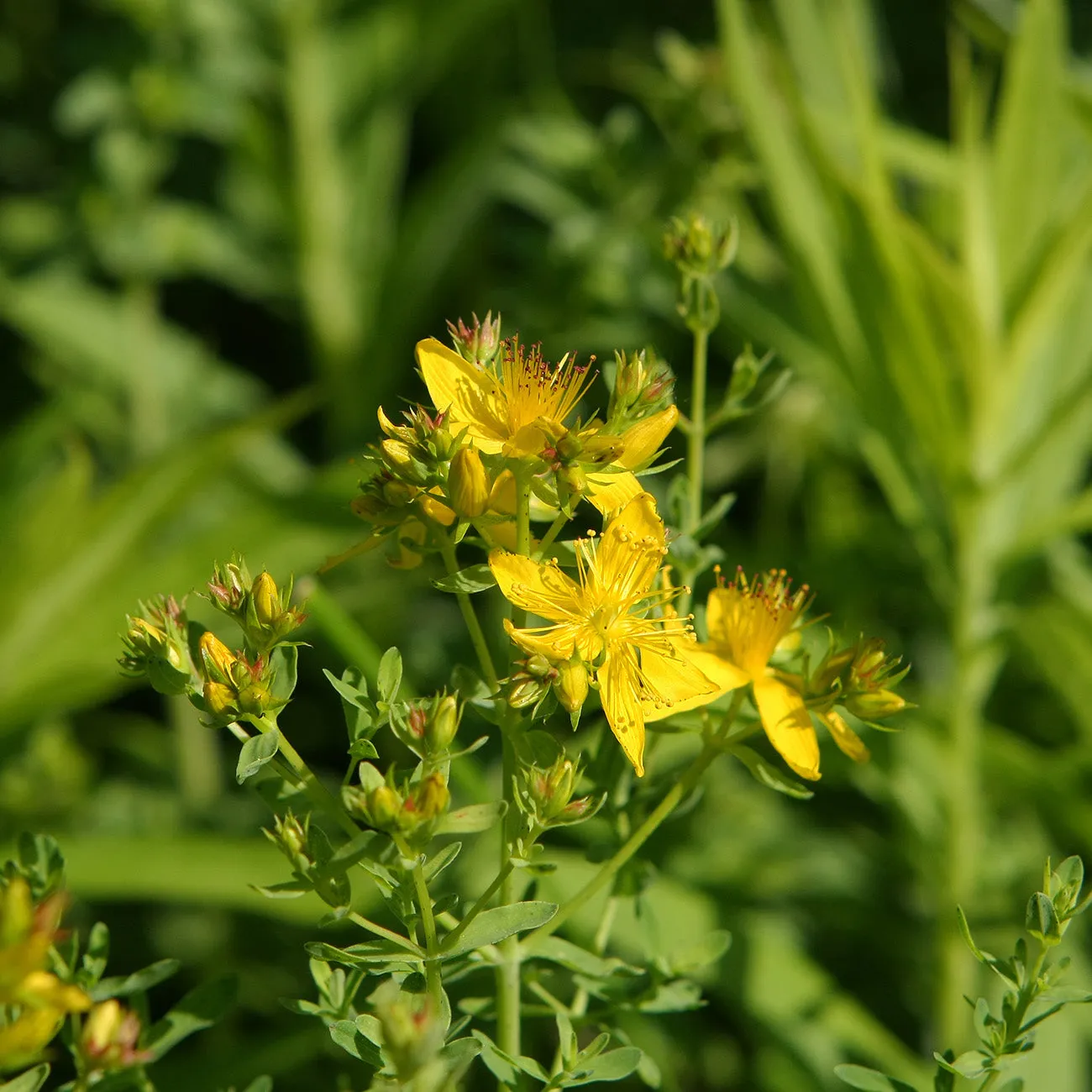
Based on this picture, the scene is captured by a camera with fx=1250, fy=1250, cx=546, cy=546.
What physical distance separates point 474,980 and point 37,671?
2.54 ft

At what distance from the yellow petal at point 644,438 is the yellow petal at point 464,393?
86 millimetres

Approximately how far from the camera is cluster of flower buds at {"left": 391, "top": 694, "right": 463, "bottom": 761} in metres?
0.70

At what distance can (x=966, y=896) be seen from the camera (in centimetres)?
142

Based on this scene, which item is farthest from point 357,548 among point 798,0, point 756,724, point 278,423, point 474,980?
point 798,0

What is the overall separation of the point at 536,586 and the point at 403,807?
0.17 meters

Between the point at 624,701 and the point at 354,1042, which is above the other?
the point at 624,701

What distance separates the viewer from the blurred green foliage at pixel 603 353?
1412mm

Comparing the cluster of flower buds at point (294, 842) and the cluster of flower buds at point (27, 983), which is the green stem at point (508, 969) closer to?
the cluster of flower buds at point (294, 842)

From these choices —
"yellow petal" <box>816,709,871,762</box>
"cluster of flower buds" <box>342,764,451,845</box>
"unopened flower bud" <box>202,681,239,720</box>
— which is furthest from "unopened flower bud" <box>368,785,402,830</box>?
"yellow petal" <box>816,709,871,762</box>

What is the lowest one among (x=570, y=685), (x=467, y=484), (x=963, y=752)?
(x=963, y=752)

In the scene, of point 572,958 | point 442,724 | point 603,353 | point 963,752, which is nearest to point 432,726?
point 442,724

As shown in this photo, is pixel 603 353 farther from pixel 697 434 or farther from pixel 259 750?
pixel 259 750

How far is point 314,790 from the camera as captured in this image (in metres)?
0.75

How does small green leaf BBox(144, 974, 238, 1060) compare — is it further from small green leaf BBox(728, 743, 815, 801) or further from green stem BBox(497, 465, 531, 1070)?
small green leaf BBox(728, 743, 815, 801)
